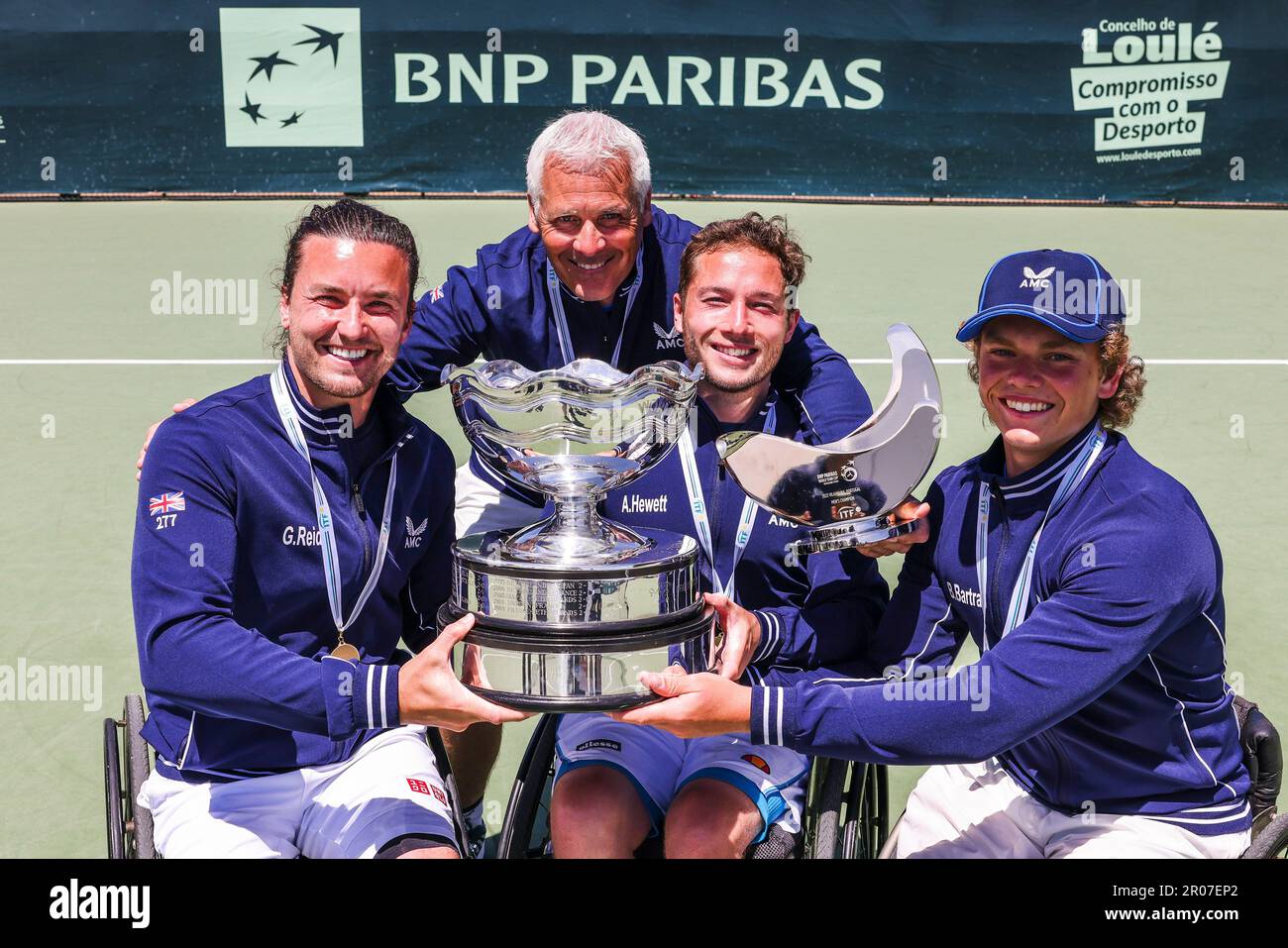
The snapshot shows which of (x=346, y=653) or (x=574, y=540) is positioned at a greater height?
(x=574, y=540)

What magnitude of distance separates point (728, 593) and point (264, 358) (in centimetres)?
644

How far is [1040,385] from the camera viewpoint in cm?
275

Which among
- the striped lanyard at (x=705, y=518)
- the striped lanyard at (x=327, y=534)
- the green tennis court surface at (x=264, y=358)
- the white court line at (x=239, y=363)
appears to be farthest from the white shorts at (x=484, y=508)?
the white court line at (x=239, y=363)

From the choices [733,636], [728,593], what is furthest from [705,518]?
[733,636]

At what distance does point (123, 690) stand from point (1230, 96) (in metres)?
12.3

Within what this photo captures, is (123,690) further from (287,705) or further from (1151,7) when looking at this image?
(1151,7)

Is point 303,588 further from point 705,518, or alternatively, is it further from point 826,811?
point 826,811

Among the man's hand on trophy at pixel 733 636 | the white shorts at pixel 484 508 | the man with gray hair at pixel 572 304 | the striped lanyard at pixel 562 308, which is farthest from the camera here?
the white shorts at pixel 484 508

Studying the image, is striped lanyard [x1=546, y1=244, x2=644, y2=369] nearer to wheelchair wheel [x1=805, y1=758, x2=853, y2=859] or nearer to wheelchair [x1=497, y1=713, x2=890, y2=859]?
wheelchair [x1=497, y1=713, x2=890, y2=859]

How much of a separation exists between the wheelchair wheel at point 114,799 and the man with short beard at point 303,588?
0.13 metres

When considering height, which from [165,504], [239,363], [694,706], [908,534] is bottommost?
[694,706]

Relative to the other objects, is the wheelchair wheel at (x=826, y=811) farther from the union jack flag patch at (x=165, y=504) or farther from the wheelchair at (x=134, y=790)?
the union jack flag patch at (x=165, y=504)

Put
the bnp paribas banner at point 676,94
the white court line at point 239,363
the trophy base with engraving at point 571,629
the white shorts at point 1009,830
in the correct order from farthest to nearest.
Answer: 1. the bnp paribas banner at point 676,94
2. the white court line at point 239,363
3. the white shorts at point 1009,830
4. the trophy base with engraving at point 571,629

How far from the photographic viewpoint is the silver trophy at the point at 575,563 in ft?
7.75
